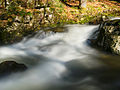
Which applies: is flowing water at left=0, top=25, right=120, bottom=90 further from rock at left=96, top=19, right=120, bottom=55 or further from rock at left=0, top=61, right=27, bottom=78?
rock at left=96, top=19, right=120, bottom=55

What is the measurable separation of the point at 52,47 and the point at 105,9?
34.2ft

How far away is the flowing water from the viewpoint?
3682 millimetres

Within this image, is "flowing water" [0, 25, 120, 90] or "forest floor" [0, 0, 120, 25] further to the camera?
"forest floor" [0, 0, 120, 25]

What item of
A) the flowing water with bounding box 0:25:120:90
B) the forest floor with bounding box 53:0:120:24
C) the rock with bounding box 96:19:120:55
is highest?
the forest floor with bounding box 53:0:120:24

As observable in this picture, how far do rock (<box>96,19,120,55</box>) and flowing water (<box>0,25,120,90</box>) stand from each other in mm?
364

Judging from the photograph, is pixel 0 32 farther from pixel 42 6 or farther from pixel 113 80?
pixel 113 80

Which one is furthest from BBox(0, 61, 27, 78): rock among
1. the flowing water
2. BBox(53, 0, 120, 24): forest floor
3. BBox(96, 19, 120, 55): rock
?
BBox(53, 0, 120, 24): forest floor

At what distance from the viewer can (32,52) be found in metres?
6.49

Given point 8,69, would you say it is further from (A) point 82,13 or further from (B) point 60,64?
(A) point 82,13

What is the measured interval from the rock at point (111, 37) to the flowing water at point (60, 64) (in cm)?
36

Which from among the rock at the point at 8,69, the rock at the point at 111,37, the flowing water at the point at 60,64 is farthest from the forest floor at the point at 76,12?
the rock at the point at 8,69

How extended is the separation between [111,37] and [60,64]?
8.38 ft

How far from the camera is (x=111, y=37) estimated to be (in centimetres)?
560

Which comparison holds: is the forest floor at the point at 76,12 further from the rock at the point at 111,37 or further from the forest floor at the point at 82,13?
the rock at the point at 111,37
